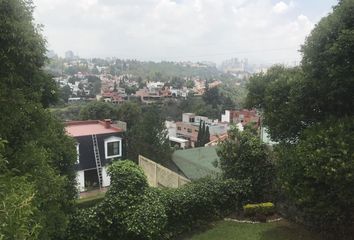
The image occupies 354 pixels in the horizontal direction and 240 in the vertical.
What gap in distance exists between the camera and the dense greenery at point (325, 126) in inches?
324

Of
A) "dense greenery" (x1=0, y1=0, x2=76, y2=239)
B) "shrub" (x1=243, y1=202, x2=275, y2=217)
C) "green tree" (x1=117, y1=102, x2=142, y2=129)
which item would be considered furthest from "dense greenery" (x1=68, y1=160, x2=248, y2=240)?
"green tree" (x1=117, y1=102, x2=142, y2=129)

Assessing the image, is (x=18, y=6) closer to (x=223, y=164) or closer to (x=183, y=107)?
(x=223, y=164)

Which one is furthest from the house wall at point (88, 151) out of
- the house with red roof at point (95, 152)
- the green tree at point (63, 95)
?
the green tree at point (63, 95)

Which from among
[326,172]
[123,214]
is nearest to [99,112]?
Result: [123,214]

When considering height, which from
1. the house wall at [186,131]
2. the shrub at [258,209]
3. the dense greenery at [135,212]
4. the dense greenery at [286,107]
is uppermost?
the dense greenery at [286,107]

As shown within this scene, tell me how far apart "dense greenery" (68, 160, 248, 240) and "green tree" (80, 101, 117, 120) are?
33589 mm

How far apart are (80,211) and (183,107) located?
6505 centimetres

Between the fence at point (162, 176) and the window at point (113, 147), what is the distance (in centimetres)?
449

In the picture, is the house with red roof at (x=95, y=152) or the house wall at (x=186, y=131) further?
the house wall at (x=186, y=131)

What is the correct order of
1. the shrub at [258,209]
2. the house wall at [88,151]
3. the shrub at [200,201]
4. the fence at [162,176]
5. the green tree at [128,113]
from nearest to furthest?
the shrub at [200,201] → the shrub at [258,209] → the fence at [162,176] → the house wall at [88,151] → the green tree at [128,113]

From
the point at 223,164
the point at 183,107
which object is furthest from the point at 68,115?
the point at 223,164

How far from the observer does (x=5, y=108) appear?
623 centimetres

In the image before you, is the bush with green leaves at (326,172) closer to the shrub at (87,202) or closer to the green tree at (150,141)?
the shrub at (87,202)

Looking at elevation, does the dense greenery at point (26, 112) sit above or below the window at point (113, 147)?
above
